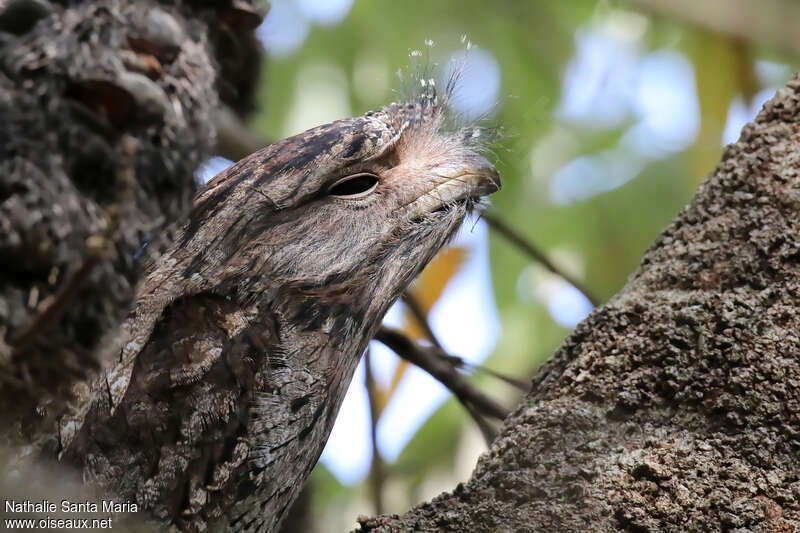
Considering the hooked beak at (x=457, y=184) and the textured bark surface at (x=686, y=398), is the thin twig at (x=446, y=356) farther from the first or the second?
the textured bark surface at (x=686, y=398)

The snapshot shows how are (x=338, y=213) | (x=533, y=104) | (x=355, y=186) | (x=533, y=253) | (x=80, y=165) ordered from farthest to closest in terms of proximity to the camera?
(x=533, y=104)
(x=533, y=253)
(x=355, y=186)
(x=338, y=213)
(x=80, y=165)

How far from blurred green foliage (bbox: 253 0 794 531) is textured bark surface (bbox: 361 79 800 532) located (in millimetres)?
1054

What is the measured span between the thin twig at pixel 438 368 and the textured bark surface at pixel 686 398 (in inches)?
29.0

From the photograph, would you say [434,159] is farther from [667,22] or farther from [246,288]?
[667,22]

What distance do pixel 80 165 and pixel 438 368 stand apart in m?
2.21

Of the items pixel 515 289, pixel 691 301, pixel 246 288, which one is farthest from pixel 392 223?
pixel 515 289

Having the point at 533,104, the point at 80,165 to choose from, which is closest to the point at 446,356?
the point at 533,104

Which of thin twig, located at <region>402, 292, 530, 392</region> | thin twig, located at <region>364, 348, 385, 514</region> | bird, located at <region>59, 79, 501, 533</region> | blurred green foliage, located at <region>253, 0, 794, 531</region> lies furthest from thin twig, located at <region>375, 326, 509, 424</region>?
blurred green foliage, located at <region>253, 0, 794, 531</region>

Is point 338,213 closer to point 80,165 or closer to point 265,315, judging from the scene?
point 265,315

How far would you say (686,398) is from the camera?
88.0 inches

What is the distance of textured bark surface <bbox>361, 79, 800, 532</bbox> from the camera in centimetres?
209

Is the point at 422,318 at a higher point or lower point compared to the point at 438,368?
higher

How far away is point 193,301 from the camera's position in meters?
2.54

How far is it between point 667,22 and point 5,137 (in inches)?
117
